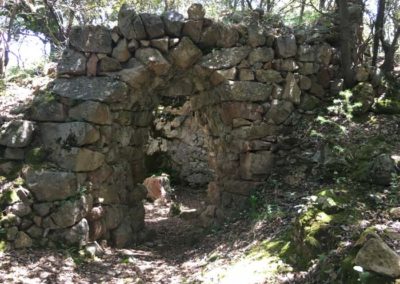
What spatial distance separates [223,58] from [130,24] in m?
1.50

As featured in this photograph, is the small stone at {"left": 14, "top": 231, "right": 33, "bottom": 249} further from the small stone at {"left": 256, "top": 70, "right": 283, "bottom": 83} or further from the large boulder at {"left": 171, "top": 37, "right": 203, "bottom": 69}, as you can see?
the small stone at {"left": 256, "top": 70, "right": 283, "bottom": 83}

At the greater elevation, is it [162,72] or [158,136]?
[162,72]

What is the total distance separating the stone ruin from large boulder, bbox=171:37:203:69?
0.05 feet

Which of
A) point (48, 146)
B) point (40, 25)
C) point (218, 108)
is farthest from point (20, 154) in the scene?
point (40, 25)

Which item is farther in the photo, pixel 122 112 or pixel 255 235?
pixel 122 112

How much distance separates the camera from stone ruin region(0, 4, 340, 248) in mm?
5461

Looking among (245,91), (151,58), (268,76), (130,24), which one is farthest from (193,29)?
(268,76)

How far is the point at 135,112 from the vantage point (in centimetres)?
665

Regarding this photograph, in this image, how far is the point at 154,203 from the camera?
9.76 meters

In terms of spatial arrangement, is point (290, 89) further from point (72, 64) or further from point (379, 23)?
point (72, 64)

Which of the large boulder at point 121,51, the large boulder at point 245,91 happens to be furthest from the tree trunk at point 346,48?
the large boulder at point 121,51

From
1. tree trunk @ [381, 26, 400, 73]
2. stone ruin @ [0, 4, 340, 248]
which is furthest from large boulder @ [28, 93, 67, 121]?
tree trunk @ [381, 26, 400, 73]

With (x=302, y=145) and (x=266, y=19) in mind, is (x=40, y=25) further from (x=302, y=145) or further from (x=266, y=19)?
(x=302, y=145)

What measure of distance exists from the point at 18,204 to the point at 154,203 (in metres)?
4.79
